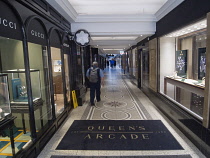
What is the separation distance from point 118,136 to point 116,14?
3990mm

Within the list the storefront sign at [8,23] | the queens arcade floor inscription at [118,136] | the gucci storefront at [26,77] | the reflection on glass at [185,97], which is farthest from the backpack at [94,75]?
the storefront sign at [8,23]

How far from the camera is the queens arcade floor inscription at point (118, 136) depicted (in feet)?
10.1

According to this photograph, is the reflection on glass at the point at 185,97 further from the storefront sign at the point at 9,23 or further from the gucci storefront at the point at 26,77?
the storefront sign at the point at 9,23

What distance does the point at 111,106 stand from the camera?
18.9 feet

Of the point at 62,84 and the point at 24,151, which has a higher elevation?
the point at 62,84

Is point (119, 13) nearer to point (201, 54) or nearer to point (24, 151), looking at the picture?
point (201, 54)

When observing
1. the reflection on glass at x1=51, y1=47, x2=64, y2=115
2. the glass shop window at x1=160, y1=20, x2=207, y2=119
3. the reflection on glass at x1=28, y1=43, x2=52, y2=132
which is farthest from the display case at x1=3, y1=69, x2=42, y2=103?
the glass shop window at x1=160, y1=20, x2=207, y2=119

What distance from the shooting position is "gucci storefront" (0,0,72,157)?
2350mm

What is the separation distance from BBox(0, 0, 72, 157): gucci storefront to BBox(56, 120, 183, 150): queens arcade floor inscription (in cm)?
56

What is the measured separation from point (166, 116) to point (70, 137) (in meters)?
2.80

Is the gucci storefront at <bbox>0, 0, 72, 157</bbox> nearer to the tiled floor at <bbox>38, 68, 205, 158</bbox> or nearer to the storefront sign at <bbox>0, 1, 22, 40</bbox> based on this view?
the storefront sign at <bbox>0, 1, 22, 40</bbox>

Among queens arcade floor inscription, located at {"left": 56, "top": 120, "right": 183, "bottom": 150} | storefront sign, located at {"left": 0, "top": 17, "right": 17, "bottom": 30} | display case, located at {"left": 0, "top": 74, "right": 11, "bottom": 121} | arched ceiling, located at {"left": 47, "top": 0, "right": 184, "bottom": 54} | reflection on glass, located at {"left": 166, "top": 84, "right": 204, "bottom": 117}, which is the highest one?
arched ceiling, located at {"left": 47, "top": 0, "right": 184, "bottom": 54}

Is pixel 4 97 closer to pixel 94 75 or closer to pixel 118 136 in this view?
pixel 118 136

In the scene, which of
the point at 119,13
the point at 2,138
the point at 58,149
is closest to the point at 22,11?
the point at 2,138
